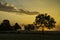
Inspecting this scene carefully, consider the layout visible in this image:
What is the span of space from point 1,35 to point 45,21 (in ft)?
21.4

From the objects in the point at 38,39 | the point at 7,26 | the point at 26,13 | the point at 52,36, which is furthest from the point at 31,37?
the point at 26,13

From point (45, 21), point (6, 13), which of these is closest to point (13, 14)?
point (6, 13)

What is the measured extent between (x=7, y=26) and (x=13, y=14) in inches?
57.4

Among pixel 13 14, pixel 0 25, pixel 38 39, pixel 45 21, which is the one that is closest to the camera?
pixel 38 39

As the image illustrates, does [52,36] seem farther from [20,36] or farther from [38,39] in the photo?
[20,36]

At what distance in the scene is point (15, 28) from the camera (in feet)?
52.9

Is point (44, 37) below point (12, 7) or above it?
below

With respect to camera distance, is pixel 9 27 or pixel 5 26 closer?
pixel 9 27

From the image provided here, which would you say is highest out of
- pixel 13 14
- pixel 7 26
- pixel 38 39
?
pixel 13 14

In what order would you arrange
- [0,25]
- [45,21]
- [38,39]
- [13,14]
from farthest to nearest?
[45,21] < [13,14] < [0,25] < [38,39]

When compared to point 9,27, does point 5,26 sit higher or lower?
higher

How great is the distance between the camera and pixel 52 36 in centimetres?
1230

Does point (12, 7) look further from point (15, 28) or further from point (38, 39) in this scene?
point (38, 39)

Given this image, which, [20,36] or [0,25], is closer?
[20,36]
